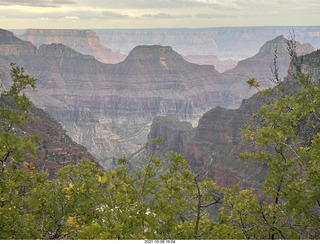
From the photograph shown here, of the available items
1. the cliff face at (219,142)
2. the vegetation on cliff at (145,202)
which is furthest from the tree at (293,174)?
the cliff face at (219,142)

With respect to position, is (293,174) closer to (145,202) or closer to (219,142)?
(145,202)

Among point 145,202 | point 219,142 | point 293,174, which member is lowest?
point 219,142

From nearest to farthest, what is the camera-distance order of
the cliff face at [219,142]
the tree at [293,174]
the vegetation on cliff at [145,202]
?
the vegetation on cliff at [145,202] < the tree at [293,174] < the cliff face at [219,142]

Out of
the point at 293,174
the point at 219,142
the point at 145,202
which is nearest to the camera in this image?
the point at 145,202

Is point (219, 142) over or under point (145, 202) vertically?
under

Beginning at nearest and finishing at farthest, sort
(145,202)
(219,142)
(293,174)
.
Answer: (145,202) < (293,174) < (219,142)

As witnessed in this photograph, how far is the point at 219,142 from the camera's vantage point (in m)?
94.8

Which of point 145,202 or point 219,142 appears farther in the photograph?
point 219,142

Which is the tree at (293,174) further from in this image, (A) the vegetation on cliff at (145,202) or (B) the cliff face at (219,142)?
(B) the cliff face at (219,142)

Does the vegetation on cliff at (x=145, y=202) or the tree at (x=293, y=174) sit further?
the tree at (x=293, y=174)

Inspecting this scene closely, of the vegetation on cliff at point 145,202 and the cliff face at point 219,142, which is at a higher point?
the vegetation on cliff at point 145,202

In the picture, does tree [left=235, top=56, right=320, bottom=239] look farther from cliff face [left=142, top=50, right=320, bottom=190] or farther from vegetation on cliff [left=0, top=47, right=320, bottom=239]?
cliff face [left=142, top=50, right=320, bottom=190]

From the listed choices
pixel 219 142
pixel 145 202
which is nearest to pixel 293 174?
pixel 145 202

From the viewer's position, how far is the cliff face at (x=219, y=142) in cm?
6334
